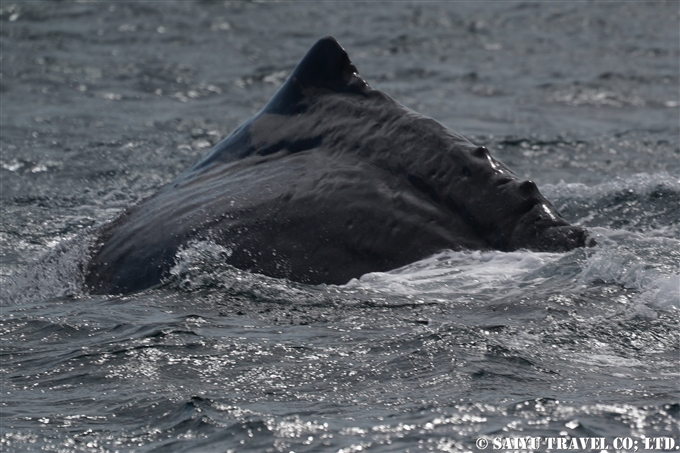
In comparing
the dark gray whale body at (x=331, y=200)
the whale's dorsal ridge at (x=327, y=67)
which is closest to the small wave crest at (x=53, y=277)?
the dark gray whale body at (x=331, y=200)

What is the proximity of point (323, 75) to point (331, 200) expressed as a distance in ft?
3.62

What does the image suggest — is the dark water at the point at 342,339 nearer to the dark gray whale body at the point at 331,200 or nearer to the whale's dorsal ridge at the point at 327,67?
the dark gray whale body at the point at 331,200

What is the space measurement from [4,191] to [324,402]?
7712mm

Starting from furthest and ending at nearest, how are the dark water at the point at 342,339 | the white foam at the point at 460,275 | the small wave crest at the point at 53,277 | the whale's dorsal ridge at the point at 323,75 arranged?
the whale's dorsal ridge at the point at 323,75
the small wave crest at the point at 53,277
the white foam at the point at 460,275
the dark water at the point at 342,339

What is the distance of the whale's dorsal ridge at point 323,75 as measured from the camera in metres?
7.19

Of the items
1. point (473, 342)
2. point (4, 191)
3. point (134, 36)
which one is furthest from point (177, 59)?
point (473, 342)

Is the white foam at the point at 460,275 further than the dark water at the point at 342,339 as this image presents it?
Yes

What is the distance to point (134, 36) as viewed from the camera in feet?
72.6

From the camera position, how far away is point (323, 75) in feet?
23.7

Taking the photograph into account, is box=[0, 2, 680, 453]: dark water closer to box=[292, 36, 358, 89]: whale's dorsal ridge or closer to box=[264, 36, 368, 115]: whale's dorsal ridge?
box=[264, 36, 368, 115]: whale's dorsal ridge

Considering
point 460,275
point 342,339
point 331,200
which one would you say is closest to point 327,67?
point 331,200

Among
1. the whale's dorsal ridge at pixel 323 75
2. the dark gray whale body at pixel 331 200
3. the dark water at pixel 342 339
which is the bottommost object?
the dark water at pixel 342 339

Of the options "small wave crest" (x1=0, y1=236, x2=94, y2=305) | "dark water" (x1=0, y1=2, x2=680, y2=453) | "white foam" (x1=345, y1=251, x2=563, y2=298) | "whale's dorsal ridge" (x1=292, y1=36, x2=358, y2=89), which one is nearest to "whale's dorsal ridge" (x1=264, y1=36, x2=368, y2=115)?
"whale's dorsal ridge" (x1=292, y1=36, x2=358, y2=89)

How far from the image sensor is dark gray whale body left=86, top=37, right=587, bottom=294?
6148 mm
